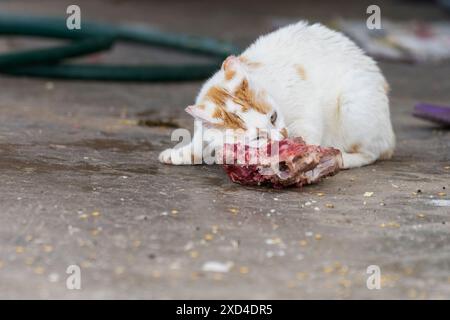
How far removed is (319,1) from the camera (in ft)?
42.0

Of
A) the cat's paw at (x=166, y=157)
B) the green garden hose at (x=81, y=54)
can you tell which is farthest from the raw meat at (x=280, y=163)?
the green garden hose at (x=81, y=54)

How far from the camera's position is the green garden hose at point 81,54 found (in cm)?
770

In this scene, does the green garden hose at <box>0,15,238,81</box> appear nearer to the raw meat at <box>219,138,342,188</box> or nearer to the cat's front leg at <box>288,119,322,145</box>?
the cat's front leg at <box>288,119,322,145</box>

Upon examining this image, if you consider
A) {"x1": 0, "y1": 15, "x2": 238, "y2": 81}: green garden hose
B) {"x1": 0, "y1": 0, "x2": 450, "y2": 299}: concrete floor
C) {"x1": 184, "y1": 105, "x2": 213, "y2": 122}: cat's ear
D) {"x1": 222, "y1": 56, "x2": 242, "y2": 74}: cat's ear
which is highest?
{"x1": 0, "y1": 15, "x2": 238, "y2": 81}: green garden hose

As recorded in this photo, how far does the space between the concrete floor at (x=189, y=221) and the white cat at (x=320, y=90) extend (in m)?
0.16

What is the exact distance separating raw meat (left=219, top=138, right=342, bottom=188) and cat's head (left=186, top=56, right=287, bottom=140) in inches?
2.9

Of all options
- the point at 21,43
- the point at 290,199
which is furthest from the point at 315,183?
the point at 21,43

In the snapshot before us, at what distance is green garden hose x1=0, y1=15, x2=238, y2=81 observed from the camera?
25.3 ft

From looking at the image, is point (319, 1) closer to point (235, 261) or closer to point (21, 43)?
point (21, 43)

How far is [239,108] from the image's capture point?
14.3ft

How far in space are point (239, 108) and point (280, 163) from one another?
1.06 ft

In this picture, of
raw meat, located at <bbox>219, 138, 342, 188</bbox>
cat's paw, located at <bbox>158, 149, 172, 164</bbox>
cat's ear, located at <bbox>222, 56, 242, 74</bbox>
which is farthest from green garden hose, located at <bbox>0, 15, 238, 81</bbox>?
raw meat, located at <bbox>219, 138, 342, 188</bbox>

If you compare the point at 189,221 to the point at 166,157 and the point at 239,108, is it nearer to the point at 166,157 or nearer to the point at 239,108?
the point at 239,108

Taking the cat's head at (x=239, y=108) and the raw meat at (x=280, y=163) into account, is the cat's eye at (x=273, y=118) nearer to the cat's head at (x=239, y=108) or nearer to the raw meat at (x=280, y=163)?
the cat's head at (x=239, y=108)
